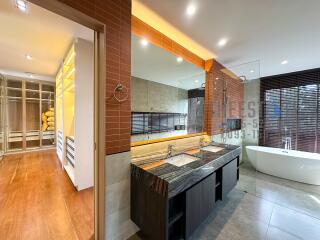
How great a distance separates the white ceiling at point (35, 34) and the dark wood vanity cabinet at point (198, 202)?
2713mm

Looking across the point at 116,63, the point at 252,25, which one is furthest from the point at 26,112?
the point at 252,25

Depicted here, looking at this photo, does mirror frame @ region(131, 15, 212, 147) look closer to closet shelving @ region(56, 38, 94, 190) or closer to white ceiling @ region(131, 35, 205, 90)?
white ceiling @ region(131, 35, 205, 90)

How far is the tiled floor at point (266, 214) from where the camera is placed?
5.53 feet

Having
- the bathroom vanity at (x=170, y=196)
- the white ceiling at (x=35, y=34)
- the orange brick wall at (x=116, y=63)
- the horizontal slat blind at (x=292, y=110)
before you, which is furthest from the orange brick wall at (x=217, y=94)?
the white ceiling at (x=35, y=34)

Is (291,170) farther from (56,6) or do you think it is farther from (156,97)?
(56,6)

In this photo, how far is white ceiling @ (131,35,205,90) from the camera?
185 cm

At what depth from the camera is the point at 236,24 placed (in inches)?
75.5

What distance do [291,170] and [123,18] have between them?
13.5 ft

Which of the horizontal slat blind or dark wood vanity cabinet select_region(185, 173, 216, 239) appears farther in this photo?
the horizontal slat blind

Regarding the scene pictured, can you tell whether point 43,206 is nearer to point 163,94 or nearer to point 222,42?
point 163,94

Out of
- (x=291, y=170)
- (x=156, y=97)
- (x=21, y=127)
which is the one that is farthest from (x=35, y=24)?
(x=291, y=170)

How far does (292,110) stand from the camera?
3.84 m

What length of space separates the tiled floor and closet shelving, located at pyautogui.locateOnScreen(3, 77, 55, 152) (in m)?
5.72

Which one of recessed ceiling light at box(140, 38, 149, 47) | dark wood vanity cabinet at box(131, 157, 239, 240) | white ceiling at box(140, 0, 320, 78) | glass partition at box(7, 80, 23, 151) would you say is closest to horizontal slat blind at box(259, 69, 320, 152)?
white ceiling at box(140, 0, 320, 78)
